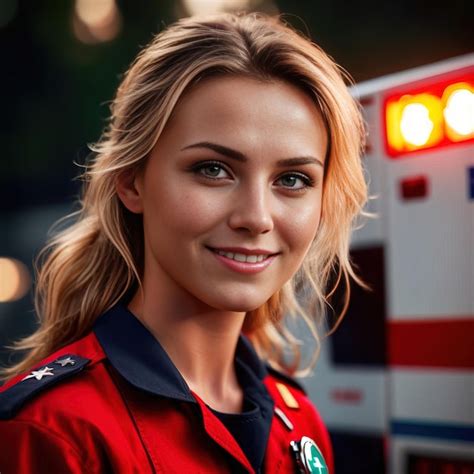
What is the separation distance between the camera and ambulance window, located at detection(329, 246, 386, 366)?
3.06m

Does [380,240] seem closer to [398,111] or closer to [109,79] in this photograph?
[398,111]

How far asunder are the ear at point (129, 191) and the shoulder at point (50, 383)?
34 centimetres

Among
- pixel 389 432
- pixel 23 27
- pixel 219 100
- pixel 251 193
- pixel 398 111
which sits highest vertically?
pixel 23 27

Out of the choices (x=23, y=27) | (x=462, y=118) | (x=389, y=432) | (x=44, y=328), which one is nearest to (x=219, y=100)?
(x=44, y=328)

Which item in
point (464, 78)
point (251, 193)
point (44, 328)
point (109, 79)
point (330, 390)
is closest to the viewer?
point (251, 193)

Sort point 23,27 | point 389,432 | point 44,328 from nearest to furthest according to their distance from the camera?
point 44,328 < point 389,432 < point 23,27

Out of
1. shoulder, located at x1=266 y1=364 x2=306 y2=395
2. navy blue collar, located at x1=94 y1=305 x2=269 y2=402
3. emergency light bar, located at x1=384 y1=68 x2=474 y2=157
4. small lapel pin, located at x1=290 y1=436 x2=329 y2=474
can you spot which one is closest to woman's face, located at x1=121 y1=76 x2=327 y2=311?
navy blue collar, located at x1=94 y1=305 x2=269 y2=402

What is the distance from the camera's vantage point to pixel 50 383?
179 centimetres

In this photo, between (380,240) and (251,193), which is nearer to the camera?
(251,193)

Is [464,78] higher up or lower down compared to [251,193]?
higher up

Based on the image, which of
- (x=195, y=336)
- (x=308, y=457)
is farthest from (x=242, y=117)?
(x=308, y=457)

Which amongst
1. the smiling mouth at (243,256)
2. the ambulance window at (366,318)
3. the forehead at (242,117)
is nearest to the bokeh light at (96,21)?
the ambulance window at (366,318)

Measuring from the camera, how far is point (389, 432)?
3010 mm

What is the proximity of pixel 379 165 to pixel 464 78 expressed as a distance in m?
0.44
